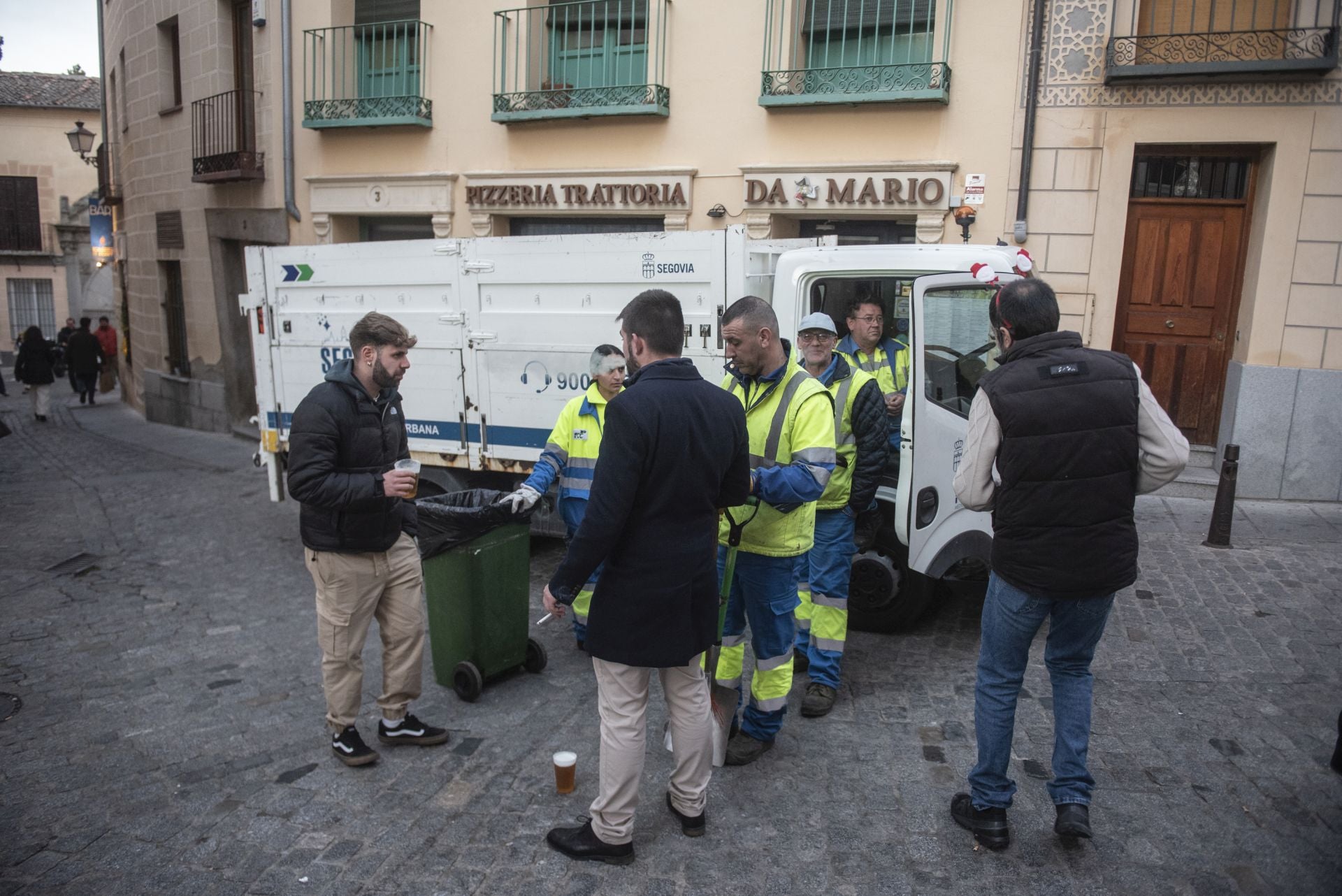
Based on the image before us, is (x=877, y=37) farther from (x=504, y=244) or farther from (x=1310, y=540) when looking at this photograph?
(x=1310, y=540)

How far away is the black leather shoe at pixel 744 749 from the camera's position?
4.04 m

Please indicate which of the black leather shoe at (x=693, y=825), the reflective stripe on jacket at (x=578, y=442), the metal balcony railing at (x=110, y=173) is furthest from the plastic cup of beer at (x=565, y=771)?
the metal balcony railing at (x=110, y=173)

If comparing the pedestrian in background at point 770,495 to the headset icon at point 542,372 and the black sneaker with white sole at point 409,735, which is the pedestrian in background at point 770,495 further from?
the headset icon at point 542,372

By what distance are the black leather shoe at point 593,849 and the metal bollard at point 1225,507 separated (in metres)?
5.65

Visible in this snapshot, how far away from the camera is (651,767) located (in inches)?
159

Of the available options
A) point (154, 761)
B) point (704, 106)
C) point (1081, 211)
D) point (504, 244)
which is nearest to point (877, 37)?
point (704, 106)

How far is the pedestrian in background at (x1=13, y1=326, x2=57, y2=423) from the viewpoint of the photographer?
53.0 ft

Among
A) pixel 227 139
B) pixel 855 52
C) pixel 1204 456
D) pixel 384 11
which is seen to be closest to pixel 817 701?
pixel 1204 456

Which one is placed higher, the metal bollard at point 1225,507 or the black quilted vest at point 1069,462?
the black quilted vest at point 1069,462

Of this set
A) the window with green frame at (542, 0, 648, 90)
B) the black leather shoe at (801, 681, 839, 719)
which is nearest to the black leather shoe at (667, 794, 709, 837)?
the black leather shoe at (801, 681, 839, 719)

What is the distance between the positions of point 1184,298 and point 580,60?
6.91m

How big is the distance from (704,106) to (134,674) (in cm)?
774

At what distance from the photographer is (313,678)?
16.7 feet

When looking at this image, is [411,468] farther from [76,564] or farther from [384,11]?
[384,11]
